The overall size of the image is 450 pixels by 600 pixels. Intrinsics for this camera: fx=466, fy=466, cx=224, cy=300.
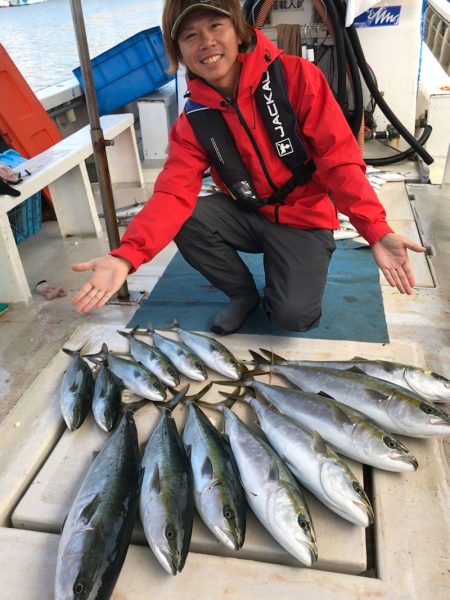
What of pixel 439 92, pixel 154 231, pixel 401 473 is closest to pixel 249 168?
pixel 154 231

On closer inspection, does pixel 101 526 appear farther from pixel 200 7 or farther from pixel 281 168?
pixel 200 7

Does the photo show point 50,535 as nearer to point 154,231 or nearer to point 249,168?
point 154,231

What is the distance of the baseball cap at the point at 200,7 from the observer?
74.7 inches

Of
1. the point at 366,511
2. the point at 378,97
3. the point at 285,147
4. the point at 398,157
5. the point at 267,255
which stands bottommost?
the point at 398,157

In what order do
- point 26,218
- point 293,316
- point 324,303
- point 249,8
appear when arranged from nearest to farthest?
1. point 293,316
2. point 324,303
3. point 26,218
4. point 249,8

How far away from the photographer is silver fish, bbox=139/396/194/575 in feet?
4.42

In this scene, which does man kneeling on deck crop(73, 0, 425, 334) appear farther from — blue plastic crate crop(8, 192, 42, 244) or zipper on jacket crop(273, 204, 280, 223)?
blue plastic crate crop(8, 192, 42, 244)

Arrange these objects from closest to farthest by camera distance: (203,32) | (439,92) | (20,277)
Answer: (203,32), (20,277), (439,92)

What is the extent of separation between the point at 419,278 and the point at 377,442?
1.61 m

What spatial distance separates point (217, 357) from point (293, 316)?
0.43 metres

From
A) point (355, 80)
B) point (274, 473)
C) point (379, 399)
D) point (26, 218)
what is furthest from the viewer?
point (355, 80)

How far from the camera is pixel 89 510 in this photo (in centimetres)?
143

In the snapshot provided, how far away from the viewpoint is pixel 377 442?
1.61 metres

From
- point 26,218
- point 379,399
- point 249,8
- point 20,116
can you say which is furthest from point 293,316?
point 249,8
